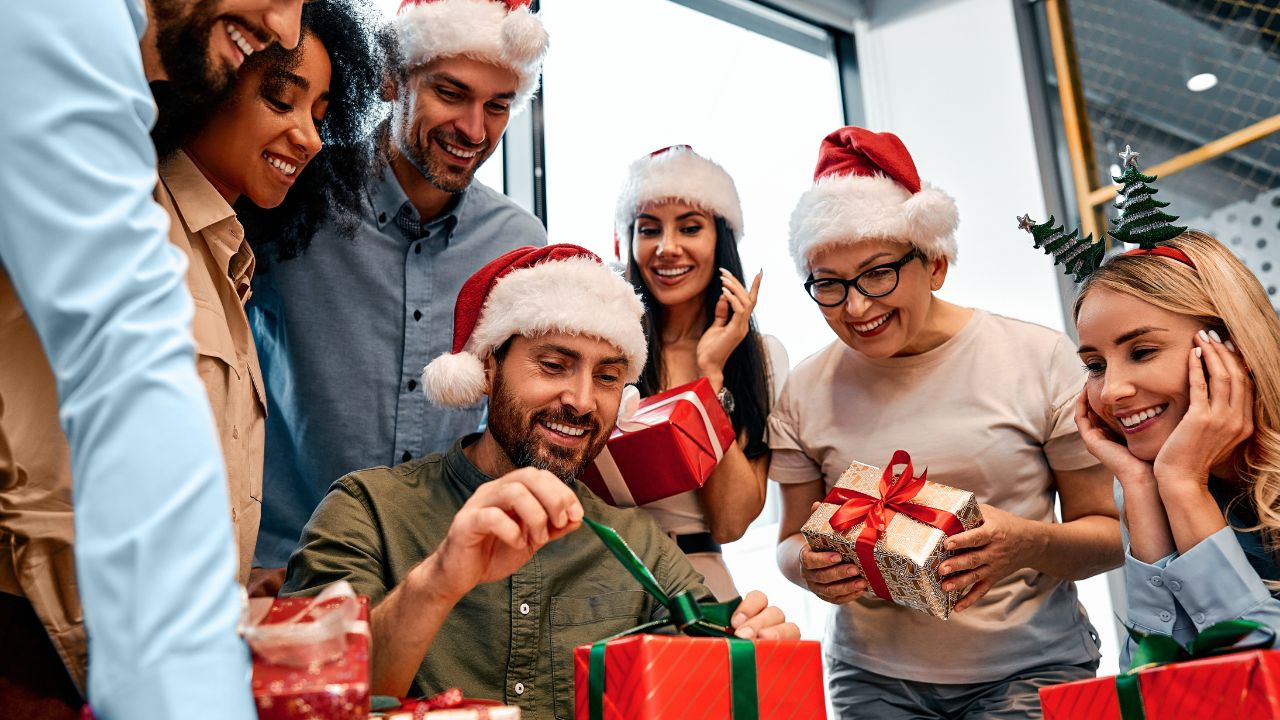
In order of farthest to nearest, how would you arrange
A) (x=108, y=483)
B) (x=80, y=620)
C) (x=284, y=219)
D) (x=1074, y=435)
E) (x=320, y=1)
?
(x=1074, y=435) → (x=284, y=219) → (x=320, y=1) → (x=80, y=620) → (x=108, y=483)

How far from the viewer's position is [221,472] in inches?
33.1

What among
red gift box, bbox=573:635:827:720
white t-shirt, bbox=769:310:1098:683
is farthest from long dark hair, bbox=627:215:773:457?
red gift box, bbox=573:635:827:720

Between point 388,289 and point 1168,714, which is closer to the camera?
point 1168,714

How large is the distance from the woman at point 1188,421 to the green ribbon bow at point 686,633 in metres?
0.77

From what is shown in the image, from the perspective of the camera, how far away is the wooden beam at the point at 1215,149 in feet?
13.0

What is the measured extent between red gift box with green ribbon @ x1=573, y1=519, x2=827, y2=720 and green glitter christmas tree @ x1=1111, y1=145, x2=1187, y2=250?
1068 mm

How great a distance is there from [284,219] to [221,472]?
1.37 metres

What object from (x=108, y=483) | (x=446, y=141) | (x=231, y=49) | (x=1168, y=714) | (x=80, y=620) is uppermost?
(x=446, y=141)

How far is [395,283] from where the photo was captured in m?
2.40

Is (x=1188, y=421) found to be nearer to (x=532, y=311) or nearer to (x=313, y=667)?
(x=532, y=311)

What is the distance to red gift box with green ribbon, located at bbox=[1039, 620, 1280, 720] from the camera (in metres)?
1.27

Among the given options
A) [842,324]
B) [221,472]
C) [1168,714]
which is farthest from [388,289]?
[1168,714]

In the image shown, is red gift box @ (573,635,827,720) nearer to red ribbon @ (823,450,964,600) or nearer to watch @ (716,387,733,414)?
red ribbon @ (823,450,964,600)

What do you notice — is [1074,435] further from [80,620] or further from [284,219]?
[80,620]
